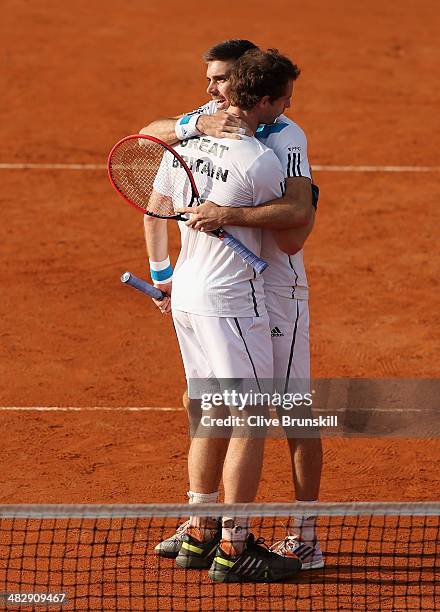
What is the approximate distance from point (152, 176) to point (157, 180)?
0.77 feet

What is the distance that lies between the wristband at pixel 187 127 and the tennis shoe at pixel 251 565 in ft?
8.02

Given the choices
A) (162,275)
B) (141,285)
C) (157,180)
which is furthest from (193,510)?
(157,180)

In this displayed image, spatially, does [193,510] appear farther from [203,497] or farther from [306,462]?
[306,462]

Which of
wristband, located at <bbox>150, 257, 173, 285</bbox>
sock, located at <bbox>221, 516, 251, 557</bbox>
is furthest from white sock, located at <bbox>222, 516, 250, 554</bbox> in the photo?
wristband, located at <bbox>150, 257, 173, 285</bbox>

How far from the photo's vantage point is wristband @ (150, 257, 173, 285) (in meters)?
8.05

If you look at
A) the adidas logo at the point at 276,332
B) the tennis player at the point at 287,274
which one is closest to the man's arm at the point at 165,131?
the tennis player at the point at 287,274

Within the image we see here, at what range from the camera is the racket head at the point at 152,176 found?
745 centimetres

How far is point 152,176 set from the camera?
7.86 m

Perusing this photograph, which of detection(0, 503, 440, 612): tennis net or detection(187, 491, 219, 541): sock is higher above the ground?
detection(187, 491, 219, 541): sock

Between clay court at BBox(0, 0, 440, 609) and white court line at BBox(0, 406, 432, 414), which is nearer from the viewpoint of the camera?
clay court at BBox(0, 0, 440, 609)

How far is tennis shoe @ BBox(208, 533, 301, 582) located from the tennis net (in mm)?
59

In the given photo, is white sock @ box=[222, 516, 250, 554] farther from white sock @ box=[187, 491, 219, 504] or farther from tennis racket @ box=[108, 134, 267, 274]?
tennis racket @ box=[108, 134, 267, 274]

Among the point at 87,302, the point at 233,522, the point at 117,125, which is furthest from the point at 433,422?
the point at 117,125

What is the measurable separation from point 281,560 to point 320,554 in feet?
0.95
